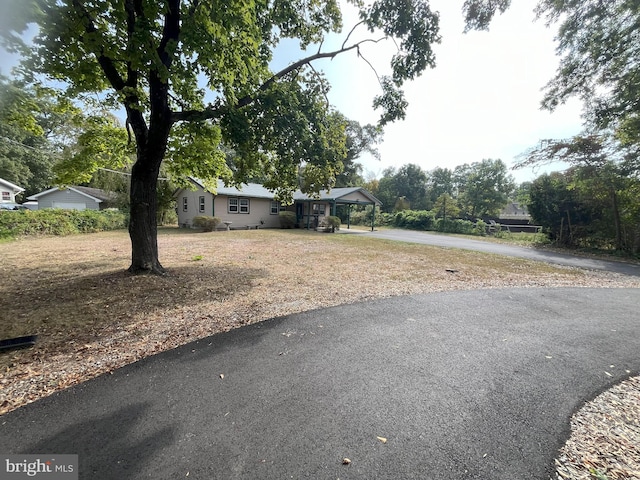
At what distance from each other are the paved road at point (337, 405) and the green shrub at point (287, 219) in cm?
1818

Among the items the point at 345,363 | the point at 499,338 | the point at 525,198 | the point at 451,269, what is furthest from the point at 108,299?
the point at 525,198

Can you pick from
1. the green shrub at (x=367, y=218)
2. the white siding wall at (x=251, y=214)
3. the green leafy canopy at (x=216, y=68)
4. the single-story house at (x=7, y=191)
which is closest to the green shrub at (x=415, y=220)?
the green shrub at (x=367, y=218)

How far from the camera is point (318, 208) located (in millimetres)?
23047

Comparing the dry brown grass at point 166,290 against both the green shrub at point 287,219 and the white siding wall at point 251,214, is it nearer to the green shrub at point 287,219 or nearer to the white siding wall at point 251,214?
the white siding wall at point 251,214

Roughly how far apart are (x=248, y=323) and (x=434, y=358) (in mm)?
2569

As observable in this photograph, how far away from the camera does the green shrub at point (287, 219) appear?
21734mm

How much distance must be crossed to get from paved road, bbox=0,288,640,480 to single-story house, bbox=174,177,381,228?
16.0m

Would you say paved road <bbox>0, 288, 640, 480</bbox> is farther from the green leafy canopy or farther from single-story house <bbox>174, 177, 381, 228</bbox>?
single-story house <bbox>174, 177, 381, 228</bbox>

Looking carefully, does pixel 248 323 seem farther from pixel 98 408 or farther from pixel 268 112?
pixel 268 112

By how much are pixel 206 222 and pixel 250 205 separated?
13.0 feet

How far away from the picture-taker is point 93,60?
16.1ft

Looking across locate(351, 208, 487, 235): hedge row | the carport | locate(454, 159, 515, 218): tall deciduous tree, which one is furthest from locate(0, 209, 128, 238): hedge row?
locate(454, 159, 515, 218): tall deciduous tree

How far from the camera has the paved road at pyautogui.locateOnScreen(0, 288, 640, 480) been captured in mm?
1730

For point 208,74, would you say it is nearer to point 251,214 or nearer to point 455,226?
point 251,214
